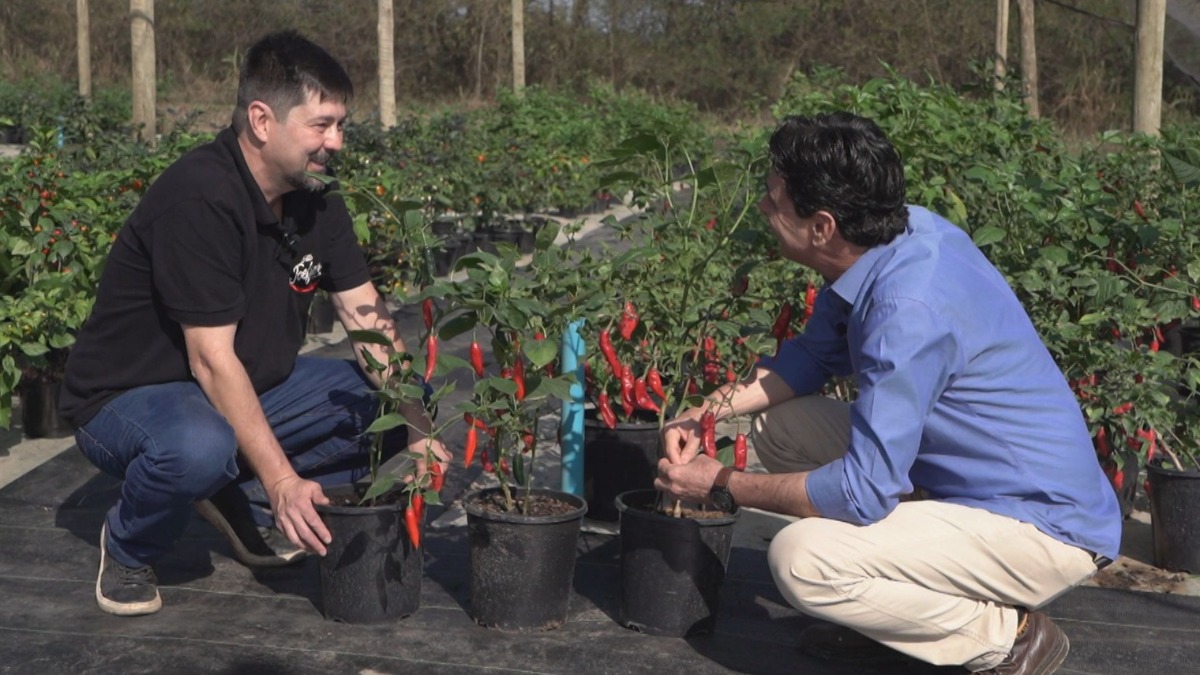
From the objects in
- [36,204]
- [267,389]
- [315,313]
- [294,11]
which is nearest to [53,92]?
[294,11]

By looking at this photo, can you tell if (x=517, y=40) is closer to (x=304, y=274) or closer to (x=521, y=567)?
(x=304, y=274)

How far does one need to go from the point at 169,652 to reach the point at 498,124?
31.5 ft

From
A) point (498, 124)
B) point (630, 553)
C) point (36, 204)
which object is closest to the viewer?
point (630, 553)

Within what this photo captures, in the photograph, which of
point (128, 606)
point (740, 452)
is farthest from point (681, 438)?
point (128, 606)

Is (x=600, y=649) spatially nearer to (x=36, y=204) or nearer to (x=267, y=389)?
(x=267, y=389)

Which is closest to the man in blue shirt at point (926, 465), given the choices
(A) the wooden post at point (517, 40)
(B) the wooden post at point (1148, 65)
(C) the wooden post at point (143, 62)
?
(B) the wooden post at point (1148, 65)

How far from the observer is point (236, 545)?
10.8 feet

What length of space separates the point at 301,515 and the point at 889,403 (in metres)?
1.22

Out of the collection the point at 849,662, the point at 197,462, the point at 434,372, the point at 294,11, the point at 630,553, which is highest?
the point at 294,11

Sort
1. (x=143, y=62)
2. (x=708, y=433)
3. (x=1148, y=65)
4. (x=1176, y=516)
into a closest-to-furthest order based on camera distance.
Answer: (x=708, y=433) → (x=1176, y=516) → (x=1148, y=65) → (x=143, y=62)

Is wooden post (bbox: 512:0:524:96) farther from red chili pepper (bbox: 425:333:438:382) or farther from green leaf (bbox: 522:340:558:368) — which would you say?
green leaf (bbox: 522:340:558:368)

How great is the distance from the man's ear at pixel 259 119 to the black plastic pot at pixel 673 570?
3.88 ft

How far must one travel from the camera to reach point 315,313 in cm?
660

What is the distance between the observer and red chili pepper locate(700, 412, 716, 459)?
110 inches
